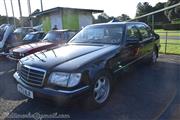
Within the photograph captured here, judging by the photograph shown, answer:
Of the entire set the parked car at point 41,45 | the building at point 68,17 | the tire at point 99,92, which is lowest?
the tire at point 99,92

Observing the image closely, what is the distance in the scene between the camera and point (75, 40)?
17.9ft

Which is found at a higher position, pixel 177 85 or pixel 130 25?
pixel 130 25

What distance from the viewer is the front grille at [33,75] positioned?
3.55 meters

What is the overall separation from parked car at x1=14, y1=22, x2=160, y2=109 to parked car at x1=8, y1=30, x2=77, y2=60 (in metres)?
2.32

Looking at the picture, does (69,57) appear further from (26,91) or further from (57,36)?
(57,36)

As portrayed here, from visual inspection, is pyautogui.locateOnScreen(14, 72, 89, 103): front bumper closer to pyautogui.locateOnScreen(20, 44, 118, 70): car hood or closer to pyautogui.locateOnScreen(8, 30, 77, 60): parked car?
pyautogui.locateOnScreen(20, 44, 118, 70): car hood

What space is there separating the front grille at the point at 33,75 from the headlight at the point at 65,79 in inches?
8.1

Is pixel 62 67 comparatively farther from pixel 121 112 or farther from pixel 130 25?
pixel 130 25

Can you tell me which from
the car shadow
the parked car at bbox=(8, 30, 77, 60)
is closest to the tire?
the car shadow

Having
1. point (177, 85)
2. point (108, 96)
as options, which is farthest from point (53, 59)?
point (177, 85)

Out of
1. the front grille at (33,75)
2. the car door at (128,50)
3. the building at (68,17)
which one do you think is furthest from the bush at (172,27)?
the front grille at (33,75)

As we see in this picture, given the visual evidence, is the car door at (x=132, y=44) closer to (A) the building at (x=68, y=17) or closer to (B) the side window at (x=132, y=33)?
(B) the side window at (x=132, y=33)

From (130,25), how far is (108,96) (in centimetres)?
210

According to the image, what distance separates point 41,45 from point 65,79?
182 inches
